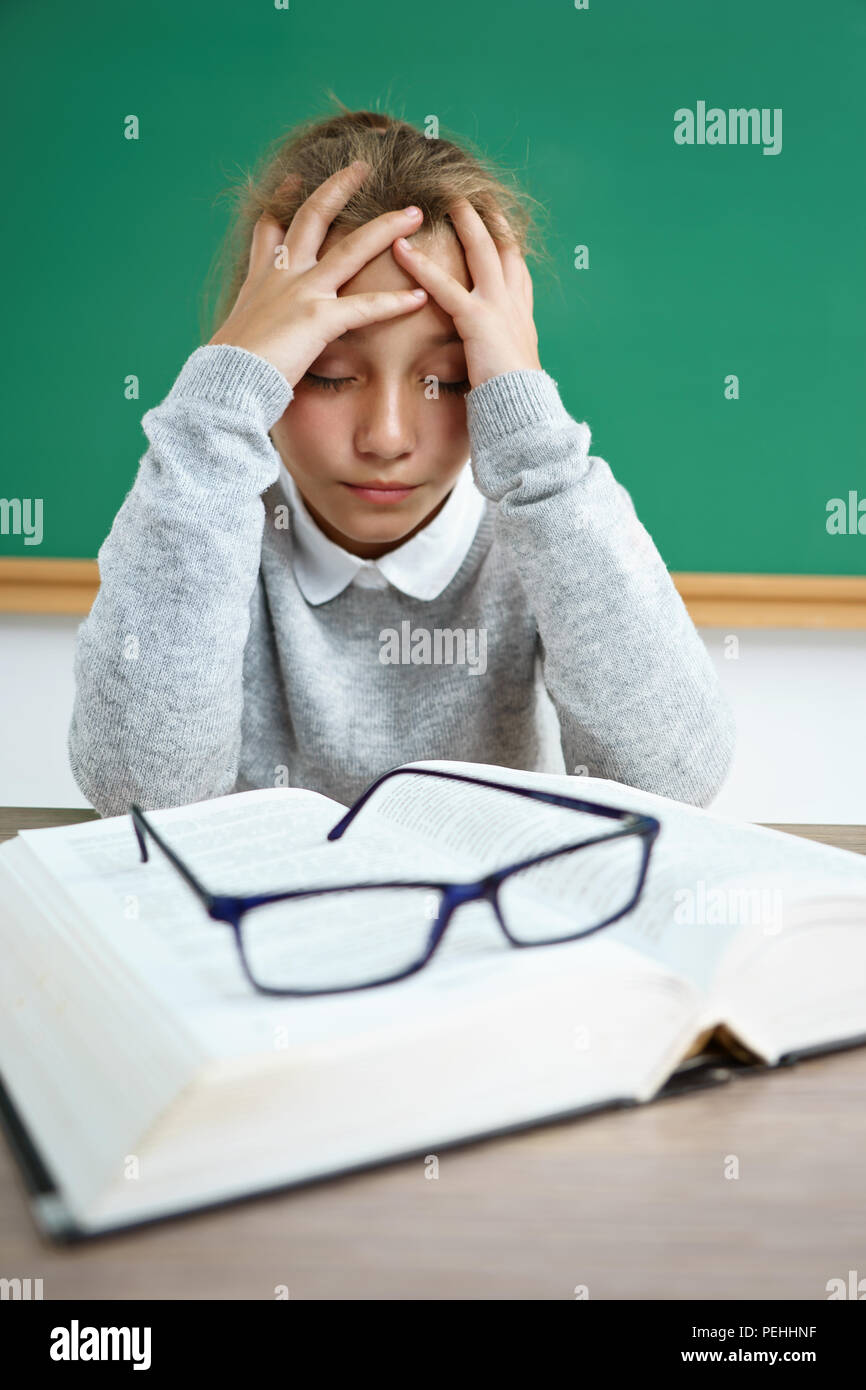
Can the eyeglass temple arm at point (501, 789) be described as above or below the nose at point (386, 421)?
below

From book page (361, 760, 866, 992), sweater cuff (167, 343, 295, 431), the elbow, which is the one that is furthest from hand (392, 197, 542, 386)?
book page (361, 760, 866, 992)

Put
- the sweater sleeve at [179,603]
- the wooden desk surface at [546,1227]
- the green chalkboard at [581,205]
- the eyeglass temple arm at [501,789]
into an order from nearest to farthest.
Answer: the wooden desk surface at [546,1227] < the eyeglass temple arm at [501,789] < the sweater sleeve at [179,603] < the green chalkboard at [581,205]

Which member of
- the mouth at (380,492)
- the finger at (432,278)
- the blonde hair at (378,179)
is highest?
the blonde hair at (378,179)

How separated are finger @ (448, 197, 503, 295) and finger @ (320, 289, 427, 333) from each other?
9cm

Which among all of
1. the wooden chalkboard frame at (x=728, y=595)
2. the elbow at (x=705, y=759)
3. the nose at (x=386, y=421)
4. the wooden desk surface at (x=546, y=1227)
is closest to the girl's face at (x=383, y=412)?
the nose at (x=386, y=421)

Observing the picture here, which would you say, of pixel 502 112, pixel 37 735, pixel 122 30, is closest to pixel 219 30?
pixel 122 30

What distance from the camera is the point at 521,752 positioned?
92cm

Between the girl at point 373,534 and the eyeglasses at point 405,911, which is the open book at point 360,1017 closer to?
the eyeglasses at point 405,911

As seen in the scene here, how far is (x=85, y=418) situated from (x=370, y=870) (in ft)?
3.93

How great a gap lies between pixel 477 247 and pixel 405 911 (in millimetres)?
621

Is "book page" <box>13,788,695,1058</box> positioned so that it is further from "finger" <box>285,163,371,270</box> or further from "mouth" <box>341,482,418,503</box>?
"finger" <box>285,163,371,270</box>

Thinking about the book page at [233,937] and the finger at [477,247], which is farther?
the finger at [477,247]

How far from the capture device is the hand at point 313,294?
28.9 inches
